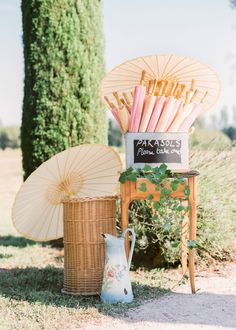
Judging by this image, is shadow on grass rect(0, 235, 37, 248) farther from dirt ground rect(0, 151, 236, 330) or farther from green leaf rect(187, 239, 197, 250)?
green leaf rect(187, 239, 197, 250)

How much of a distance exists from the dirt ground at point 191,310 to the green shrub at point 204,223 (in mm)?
298

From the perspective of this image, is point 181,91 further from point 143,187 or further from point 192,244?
point 192,244

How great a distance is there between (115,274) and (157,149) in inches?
39.3

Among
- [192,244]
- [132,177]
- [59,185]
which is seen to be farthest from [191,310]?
[59,185]

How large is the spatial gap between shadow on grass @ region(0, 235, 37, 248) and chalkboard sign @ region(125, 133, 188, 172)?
3654 millimetres

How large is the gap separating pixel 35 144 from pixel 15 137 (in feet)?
81.3

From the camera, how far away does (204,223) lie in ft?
17.8

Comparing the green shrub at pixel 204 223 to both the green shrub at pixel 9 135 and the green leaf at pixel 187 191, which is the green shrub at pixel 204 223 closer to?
the green leaf at pixel 187 191

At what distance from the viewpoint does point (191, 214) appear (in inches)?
175

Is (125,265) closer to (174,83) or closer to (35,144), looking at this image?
(174,83)

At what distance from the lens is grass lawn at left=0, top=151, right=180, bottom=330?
3.78 metres

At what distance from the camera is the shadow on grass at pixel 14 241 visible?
7.78m

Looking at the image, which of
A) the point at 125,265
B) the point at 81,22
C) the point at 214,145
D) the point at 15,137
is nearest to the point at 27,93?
the point at 81,22

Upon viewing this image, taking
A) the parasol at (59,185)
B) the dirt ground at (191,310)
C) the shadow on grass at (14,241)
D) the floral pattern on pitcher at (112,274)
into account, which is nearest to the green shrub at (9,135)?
the shadow on grass at (14,241)
